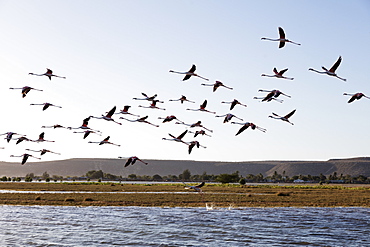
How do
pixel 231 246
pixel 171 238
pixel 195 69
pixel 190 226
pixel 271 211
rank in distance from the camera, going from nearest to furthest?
pixel 195 69 → pixel 231 246 → pixel 171 238 → pixel 190 226 → pixel 271 211

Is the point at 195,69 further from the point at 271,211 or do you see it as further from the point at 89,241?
the point at 271,211

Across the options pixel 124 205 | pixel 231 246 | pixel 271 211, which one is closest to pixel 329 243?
pixel 231 246

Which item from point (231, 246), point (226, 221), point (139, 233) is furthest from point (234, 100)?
point (226, 221)

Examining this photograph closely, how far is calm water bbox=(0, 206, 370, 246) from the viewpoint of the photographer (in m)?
37.8

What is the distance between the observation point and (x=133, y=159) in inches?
1034

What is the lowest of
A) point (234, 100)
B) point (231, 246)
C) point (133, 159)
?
point (231, 246)

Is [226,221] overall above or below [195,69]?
below

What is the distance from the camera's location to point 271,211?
59781 millimetres

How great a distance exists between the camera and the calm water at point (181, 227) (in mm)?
37844

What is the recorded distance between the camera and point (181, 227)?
1763 inches

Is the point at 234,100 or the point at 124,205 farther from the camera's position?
the point at 124,205

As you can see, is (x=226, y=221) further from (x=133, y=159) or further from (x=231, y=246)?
(x=133, y=159)

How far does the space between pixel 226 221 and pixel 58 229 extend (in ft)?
55.2

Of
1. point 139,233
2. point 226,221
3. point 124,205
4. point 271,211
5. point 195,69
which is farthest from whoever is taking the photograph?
point 124,205
